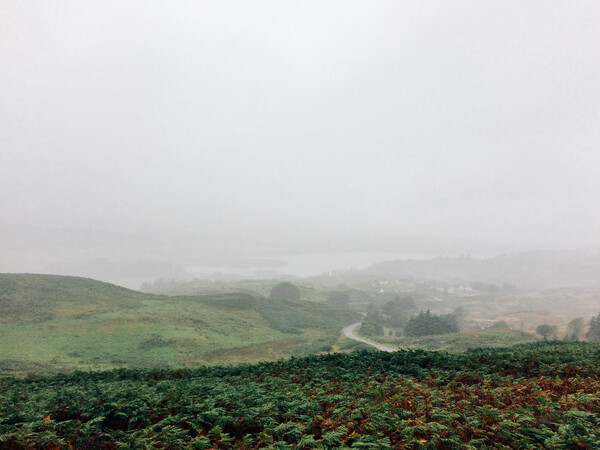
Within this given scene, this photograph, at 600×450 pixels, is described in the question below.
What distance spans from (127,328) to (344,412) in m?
54.9

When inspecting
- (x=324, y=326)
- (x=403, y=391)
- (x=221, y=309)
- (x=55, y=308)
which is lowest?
(x=324, y=326)

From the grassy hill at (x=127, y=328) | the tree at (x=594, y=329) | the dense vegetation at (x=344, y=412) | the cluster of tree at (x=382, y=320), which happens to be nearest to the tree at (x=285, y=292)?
the cluster of tree at (x=382, y=320)

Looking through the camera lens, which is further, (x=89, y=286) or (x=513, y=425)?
(x=89, y=286)

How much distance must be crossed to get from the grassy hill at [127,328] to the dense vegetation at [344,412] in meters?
28.4

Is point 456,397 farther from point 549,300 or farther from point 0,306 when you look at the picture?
A: point 549,300

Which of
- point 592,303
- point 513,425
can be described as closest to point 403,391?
point 513,425

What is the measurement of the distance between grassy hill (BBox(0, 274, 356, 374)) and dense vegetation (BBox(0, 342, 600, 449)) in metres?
28.4

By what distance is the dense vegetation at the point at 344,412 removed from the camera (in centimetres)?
851

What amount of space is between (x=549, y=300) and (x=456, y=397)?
8961 inches

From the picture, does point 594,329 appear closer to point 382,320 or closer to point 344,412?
point 382,320

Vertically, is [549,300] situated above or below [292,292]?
below

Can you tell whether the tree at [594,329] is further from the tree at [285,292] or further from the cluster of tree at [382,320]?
the tree at [285,292]

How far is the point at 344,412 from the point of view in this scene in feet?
34.3

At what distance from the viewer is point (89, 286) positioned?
78562 millimetres
